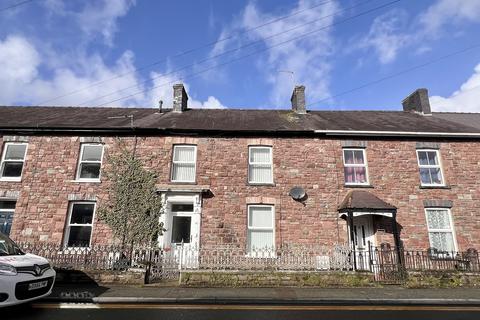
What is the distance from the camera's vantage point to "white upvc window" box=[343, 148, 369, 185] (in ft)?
47.6

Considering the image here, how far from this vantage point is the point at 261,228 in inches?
532

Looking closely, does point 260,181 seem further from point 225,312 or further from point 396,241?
point 225,312

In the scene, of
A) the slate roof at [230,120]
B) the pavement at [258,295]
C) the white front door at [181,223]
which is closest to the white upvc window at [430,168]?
the slate roof at [230,120]

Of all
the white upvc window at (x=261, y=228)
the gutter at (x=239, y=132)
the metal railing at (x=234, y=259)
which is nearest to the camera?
the metal railing at (x=234, y=259)

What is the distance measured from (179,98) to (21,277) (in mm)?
12880

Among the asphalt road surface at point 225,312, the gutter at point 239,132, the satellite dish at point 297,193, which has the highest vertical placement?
the gutter at point 239,132

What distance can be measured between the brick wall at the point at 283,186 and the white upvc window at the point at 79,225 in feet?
1.13

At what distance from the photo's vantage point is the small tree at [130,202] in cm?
1315

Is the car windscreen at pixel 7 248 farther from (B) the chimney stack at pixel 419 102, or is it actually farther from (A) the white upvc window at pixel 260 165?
(B) the chimney stack at pixel 419 102

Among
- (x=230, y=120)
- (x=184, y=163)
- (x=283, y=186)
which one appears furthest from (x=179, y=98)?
(x=283, y=186)

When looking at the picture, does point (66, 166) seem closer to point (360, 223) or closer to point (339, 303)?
point (339, 303)

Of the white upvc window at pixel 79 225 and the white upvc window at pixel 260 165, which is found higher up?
the white upvc window at pixel 260 165

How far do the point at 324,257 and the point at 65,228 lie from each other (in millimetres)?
10849

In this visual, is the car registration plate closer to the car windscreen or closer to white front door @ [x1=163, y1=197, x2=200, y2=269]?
the car windscreen
